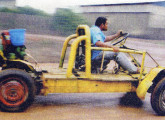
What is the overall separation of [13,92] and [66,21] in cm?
1578

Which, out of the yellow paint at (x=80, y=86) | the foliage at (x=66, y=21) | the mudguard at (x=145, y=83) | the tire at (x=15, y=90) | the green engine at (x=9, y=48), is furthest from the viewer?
the foliage at (x=66, y=21)

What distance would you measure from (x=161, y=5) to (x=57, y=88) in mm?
26731

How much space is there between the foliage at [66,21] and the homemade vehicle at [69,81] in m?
14.5

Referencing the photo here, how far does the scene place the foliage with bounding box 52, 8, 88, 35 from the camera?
19078 mm

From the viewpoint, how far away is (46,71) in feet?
15.4

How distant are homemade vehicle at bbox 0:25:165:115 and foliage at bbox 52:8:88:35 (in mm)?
14453

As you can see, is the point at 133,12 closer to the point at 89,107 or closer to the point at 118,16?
the point at 118,16

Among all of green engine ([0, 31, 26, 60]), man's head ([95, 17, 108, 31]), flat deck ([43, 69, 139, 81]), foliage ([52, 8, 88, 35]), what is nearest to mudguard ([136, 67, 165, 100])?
flat deck ([43, 69, 139, 81])

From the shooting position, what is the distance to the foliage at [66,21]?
19078 millimetres

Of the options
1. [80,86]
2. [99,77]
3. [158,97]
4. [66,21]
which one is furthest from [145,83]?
[66,21]

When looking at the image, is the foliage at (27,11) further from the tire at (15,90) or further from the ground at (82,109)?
the tire at (15,90)

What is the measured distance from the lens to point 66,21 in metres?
19.4

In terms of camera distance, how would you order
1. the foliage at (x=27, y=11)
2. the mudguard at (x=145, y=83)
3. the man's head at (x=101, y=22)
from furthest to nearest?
1. the foliage at (x=27, y=11)
2. the man's head at (x=101, y=22)
3. the mudguard at (x=145, y=83)

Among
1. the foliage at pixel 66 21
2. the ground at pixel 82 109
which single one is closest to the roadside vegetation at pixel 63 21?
the foliage at pixel 66 21
